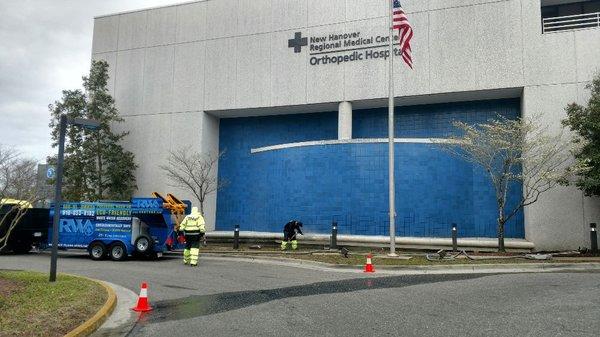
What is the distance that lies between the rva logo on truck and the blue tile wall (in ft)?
27.3

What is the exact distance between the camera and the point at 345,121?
949 inches

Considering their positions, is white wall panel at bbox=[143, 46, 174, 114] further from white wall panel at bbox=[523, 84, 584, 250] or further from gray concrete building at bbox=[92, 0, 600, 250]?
white wall panel at bbox=[523, 84, 584, 250]

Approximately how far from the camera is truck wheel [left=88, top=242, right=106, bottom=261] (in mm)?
18281

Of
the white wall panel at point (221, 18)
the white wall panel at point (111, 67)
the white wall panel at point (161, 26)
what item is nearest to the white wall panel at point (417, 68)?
the white wall panel at point (221, 18)

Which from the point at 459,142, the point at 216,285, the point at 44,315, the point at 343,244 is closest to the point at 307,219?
the point at 343,244

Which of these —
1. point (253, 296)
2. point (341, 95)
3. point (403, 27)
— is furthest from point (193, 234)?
point (341, 95)

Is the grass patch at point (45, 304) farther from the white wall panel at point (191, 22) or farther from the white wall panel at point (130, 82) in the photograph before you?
the white wall panel at point (191, 22)

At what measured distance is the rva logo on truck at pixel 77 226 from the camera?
18672 mm

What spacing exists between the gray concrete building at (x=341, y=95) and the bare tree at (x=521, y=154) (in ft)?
3.59

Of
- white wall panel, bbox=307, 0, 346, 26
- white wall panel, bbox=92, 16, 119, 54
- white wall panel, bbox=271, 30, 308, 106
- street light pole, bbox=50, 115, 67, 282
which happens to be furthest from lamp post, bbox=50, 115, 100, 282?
white wall panel, bbox=92, 16, 119, 54

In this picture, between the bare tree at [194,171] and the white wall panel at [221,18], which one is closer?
the bare tree at [194,171]

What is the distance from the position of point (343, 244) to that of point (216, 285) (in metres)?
10.3

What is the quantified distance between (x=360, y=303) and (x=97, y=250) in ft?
42.1

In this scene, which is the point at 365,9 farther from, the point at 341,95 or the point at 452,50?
the point at 452,50
